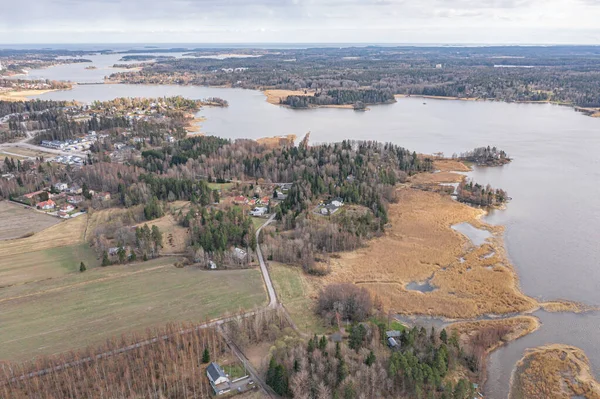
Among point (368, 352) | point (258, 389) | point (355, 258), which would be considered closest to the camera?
point (258, 389)

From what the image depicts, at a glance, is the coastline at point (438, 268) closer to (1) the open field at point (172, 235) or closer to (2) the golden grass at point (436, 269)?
(2) the golden grass at point (436, 269)

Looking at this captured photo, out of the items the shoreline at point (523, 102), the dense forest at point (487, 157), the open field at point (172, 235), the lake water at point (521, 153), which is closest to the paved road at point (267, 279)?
the open field at point (172, 235)

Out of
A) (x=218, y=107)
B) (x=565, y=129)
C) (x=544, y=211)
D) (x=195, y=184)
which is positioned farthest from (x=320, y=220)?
(x=218, y=107)

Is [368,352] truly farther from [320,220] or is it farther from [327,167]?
[327,167]

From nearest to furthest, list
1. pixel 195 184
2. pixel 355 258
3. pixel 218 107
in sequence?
pixel 355 258 < pixel 195 184 < pixel 218 107

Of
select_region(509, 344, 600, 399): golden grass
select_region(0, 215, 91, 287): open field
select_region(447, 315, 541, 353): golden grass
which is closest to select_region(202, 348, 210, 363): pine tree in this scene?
select_region(447, 315, 541, 353): golden grass

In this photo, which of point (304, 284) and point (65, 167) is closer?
point (304, 284)

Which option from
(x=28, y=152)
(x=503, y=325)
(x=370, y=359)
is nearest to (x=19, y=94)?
(x=28, y=152)
